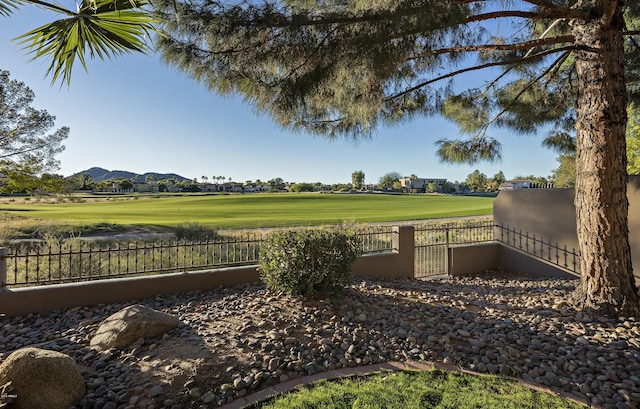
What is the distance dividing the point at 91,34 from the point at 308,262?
3.53m

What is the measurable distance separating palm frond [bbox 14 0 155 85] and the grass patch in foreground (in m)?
3.62

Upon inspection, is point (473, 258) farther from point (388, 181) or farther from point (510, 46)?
point (388, 181)

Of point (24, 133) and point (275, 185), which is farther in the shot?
point (275, 185)

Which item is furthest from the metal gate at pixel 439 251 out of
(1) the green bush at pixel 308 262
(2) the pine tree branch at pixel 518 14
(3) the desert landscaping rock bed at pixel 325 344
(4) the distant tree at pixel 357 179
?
(4) the distant tree at pixel 357 179

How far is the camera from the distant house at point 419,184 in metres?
68.1

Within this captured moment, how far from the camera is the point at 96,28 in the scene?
10.8 feet

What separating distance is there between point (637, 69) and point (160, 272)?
9.79 m

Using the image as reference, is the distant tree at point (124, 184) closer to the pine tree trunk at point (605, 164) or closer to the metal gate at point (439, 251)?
the metal gate at point (439, 251)

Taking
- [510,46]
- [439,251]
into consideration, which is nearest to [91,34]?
[510,46]

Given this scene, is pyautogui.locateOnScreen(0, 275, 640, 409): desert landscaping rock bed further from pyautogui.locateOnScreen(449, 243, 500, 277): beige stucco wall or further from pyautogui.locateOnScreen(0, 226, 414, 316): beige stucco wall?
pyautogui.locateOnScreen(449, 243, 500, 277): beige stucco wall

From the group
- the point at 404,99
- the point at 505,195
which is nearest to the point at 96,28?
the point at 404,99

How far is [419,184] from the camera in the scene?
239 feet

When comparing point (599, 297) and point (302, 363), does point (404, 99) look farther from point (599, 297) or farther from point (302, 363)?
point (302, 363)

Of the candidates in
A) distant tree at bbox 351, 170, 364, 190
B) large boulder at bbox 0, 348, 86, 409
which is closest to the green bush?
large boulder at bbox 0, 348, 86, 409
